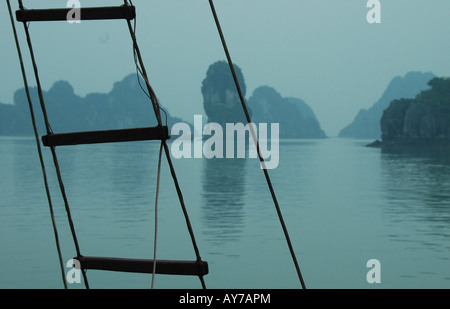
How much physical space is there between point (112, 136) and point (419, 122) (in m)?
118

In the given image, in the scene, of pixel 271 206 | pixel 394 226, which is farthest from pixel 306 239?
pixel 271 206

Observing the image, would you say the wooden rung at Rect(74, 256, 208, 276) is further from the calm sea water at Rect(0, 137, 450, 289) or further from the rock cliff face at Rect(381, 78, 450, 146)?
the rock cliff face at Rect(381, 78, 450, 146)

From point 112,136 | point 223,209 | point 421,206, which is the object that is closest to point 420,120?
point 421,206

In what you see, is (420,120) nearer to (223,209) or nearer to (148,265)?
(223,209)

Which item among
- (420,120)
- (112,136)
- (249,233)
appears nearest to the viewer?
(112,136)

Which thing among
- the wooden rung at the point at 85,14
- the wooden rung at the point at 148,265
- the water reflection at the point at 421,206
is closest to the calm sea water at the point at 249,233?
the water reflection at the point at 421,206

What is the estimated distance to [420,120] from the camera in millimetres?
115000

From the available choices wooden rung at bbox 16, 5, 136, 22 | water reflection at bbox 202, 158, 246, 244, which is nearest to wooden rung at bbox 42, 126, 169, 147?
wooden rung at bbox 16, 5, 136, 22

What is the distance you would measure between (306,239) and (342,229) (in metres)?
3.15

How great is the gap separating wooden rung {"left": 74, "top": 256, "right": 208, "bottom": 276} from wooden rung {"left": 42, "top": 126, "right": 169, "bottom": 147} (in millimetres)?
582

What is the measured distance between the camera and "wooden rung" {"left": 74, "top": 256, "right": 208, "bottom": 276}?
3012 millimetres

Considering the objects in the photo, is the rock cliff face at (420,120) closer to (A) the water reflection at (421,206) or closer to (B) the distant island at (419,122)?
(B) the distant island at (419,122)
